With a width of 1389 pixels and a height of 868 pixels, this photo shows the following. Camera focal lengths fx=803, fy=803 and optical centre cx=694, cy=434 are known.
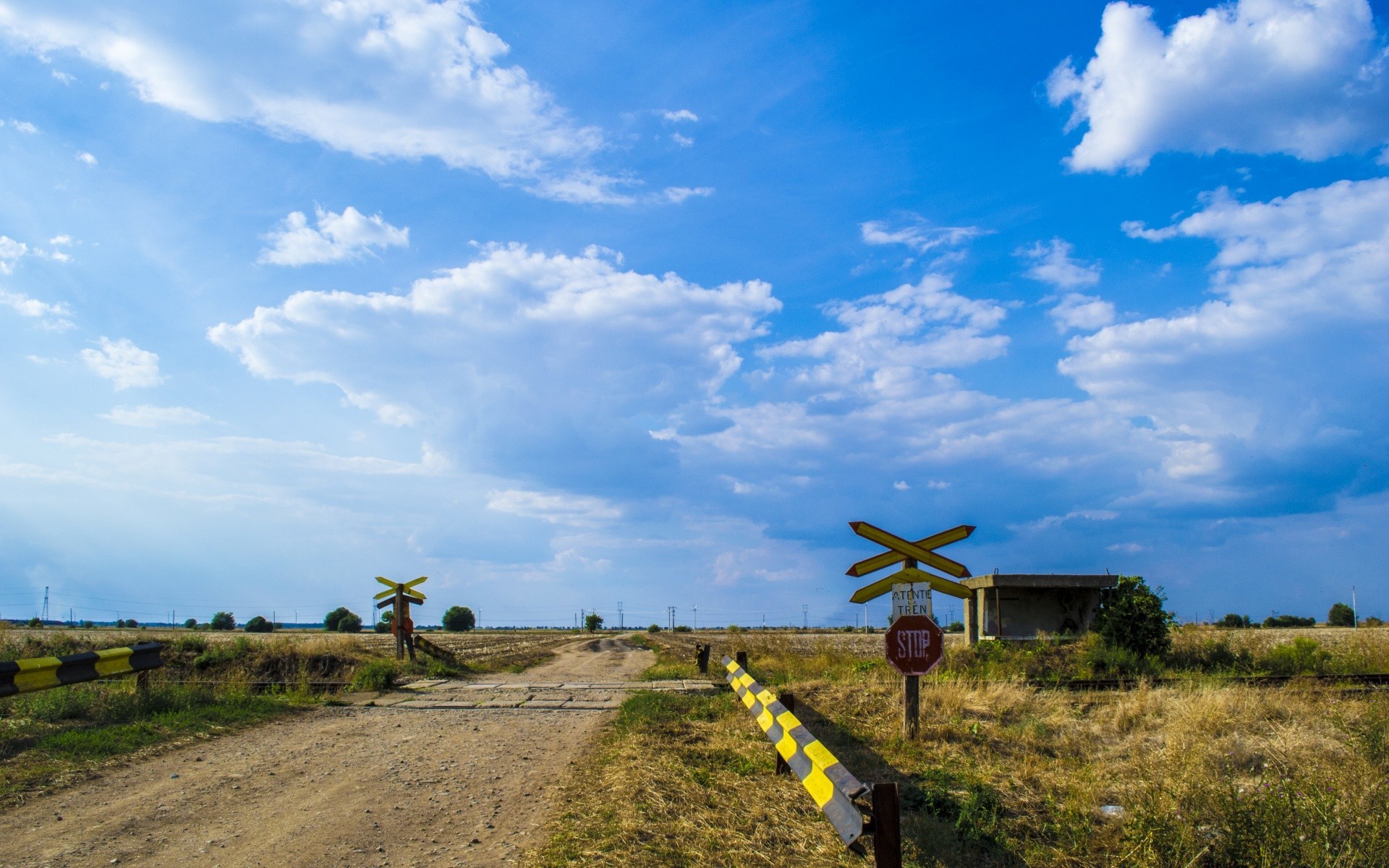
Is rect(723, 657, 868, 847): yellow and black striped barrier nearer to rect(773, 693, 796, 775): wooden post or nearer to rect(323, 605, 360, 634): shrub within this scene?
rect(773, 693, 796, 775): wooden post

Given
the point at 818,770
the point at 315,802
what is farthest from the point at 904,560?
the point at 315,802

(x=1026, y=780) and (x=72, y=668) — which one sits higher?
(x=72, y=668)

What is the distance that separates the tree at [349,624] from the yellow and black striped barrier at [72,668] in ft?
187

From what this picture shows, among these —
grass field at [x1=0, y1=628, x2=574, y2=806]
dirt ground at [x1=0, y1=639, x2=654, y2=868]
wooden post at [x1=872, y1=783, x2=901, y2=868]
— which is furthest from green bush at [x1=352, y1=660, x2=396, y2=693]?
wooden post at [x1=872, y1=783, x2=901, y2=868]

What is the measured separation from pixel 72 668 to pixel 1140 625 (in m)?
19.3

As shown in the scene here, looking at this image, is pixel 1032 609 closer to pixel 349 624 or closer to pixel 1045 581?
pixel 1045 581

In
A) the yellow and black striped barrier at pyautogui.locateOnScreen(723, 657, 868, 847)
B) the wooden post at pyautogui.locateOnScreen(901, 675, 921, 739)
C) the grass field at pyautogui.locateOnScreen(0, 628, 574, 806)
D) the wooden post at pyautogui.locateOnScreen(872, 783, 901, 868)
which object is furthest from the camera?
the wooden post at pyautogui.locateOnScreen(901, 675, 921, 739)

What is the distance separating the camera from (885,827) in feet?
13.3

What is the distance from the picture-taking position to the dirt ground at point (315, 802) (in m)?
5.54

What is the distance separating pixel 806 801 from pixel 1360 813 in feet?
12.5

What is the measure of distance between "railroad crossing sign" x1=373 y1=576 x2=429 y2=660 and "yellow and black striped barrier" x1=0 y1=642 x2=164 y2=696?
10.0 meters

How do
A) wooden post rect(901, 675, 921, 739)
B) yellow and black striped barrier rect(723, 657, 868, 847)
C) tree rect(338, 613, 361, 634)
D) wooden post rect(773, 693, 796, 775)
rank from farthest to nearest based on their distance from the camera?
1. tree rect(338, 613, 361, 634)
2. wooden post rect(901, 675, 921, 739)
3. wooden post rect(773, 693, 796, 775)
4. yellow and black striped barrier rect(723, 657, 868, 847)

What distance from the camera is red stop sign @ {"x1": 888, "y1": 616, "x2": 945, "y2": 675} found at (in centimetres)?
909

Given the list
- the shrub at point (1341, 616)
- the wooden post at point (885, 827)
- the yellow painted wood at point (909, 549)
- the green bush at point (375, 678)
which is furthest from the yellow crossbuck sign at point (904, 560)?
the shrub at point (1341, 616)
